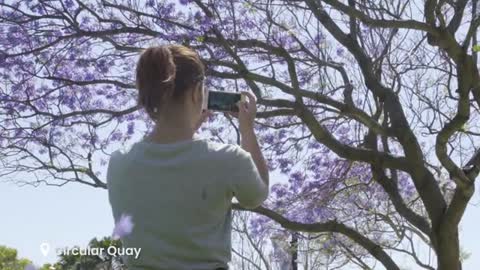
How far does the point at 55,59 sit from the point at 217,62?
1.73 metres

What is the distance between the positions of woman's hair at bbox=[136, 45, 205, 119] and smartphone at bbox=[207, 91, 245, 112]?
160 mm

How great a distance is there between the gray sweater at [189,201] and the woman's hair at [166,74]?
0.39 feet

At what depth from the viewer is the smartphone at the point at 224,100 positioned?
2150 mm

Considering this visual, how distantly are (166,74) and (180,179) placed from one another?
0.81 feet

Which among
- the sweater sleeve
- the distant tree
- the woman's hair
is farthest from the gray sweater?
the distant tree

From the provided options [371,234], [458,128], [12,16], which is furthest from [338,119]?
[12,16]

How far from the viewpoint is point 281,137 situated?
29.8ft

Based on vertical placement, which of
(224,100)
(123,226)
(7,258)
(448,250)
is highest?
(7,258)

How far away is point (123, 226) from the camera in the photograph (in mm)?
2018

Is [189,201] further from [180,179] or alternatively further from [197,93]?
[197,93]

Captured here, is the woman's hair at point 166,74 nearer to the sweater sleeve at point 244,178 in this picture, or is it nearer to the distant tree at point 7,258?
the sweater sleeve at point 244,178

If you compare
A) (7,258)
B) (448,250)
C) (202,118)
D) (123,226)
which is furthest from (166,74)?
(7,258)

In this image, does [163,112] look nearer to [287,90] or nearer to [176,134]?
[176,134]

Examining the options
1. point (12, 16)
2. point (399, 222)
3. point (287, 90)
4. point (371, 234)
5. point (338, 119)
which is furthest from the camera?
point (371, 234)
